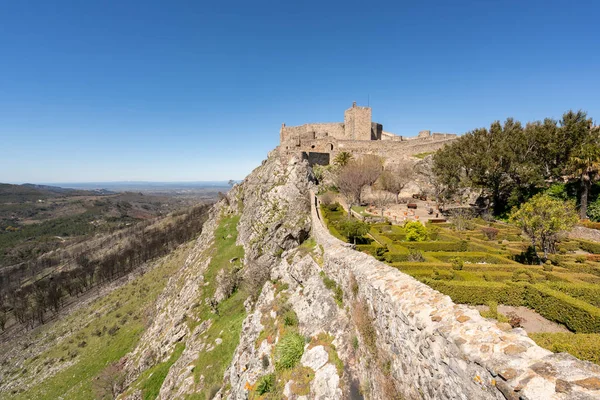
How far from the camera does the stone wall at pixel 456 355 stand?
4.16 meters

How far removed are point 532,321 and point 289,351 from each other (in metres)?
11.7

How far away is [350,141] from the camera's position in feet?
184

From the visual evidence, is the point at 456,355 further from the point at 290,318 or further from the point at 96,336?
the point at 96,336

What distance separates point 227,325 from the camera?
2480 centimetres

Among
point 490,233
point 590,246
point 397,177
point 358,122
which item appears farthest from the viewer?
point 358,122

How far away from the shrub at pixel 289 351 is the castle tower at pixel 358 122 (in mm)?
52523

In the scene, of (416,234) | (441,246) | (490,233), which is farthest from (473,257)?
(490,233)

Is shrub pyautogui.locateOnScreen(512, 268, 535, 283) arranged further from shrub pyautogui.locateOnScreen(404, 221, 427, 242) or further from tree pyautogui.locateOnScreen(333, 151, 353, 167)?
tree pyautogui.locateOnScreen(333, 151, 353, 167)

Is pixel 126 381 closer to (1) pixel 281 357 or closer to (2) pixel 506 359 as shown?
(1) pixel 281 357

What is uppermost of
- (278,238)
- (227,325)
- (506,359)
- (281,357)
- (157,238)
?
(506,359)

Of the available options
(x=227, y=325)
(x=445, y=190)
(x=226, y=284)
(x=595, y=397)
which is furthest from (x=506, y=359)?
(x=445, y=190)

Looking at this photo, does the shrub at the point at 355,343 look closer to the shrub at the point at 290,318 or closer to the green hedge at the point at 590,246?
the shrub at the point at 290,318

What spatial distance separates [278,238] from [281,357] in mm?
18387

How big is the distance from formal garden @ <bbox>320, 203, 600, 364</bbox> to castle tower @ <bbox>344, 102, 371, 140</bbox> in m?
36.9
